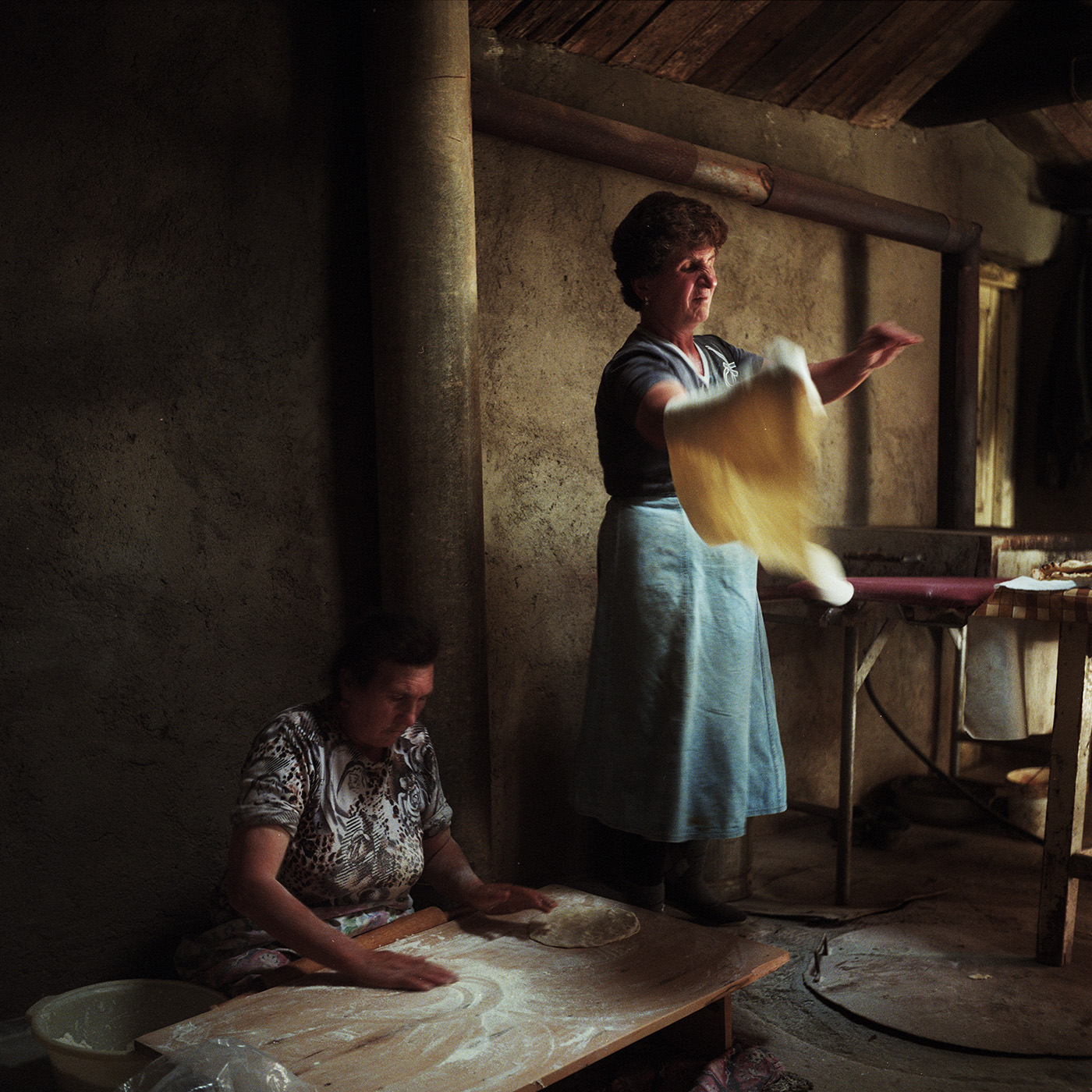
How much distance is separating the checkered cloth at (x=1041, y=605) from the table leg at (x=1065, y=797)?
12 centimetres

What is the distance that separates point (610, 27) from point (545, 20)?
0.90ft

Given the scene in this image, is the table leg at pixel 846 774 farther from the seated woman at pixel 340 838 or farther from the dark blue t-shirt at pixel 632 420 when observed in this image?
the seated woman at pixel 340 838

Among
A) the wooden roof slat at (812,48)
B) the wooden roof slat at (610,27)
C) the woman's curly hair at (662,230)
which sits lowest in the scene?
the woman's curly hair at (662,230)

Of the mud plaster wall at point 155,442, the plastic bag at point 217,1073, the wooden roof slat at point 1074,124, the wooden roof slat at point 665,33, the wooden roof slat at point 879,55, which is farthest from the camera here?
the wooden roof slat at point 1074,124

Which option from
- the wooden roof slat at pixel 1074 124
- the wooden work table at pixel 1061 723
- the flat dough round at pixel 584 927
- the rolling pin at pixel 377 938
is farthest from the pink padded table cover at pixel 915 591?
the wooden roof slat at pixel 1074 124

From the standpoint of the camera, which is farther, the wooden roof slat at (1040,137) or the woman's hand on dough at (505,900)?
the wooden roof slat at (1040,137)

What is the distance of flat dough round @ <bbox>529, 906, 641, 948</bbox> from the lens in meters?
2.38

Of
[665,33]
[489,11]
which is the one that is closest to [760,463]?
[489,11]

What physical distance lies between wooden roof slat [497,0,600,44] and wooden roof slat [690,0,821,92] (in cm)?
68

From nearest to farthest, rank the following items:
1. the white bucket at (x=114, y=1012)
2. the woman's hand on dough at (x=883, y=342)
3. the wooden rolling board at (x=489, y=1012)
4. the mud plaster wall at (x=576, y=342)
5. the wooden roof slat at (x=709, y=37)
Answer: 1. the wooden rolling board at (x=489, y=1012)
2. the white bucket at (x=114, y=1012)
3. the woman's hand on dough at (x=883, y=342)
4. the mud plaster wall at (x=576, y=342)
5. the wooden roof slat at (x=709, y=37)

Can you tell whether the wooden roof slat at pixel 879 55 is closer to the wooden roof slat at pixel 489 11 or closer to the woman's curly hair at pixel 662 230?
the wooden roof slat at pixel 489 11

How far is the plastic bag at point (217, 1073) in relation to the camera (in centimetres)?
173

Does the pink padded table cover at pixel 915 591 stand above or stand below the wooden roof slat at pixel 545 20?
below

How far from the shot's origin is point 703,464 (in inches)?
89.5
